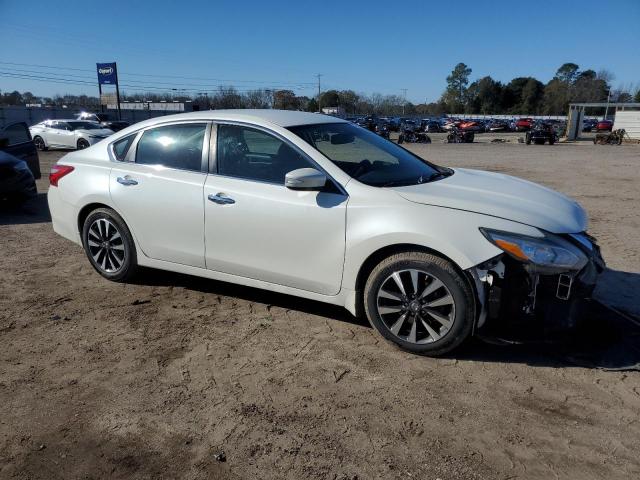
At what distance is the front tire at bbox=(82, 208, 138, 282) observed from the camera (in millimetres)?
4824

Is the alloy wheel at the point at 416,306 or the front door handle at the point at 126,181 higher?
the front door handle at the point at 126,181

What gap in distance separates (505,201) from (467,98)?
151401mm

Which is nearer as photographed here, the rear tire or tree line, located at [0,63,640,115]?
the rear tire

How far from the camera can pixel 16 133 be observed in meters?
10.3

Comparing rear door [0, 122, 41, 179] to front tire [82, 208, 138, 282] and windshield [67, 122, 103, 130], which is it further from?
windshield [67, 122, 103, 130]

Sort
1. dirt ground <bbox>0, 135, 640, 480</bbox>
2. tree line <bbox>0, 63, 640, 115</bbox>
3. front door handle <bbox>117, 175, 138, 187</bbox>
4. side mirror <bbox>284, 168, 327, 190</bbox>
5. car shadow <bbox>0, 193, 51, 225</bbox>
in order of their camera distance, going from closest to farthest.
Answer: dirt ground <bbox>0, 135, 640, 480</bbox>, side mirror <bbox>284, 168, 327, 190</bbox>, front door handle <bbox>117, 175, 138, 187</bbox>, car shadow <bbox>0, 193, 51, 225</bbox>, tree line <bbox>0, 63, 640, 115</bbox>

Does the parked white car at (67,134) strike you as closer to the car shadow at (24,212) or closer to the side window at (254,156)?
the car shadow at (24,212)

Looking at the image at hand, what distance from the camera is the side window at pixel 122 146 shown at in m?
4.86

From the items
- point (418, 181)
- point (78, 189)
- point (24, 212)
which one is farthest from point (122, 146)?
point (24, 212)

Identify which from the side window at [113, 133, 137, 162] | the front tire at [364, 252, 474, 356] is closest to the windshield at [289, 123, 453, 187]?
the front tire at [364, 252, 474, 356]

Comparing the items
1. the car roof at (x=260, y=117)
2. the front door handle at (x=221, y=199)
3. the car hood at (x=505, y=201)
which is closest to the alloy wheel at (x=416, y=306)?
the car hood at (x=505, y=201)

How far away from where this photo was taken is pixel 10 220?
27.1 ft

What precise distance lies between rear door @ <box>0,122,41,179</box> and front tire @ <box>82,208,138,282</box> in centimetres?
614

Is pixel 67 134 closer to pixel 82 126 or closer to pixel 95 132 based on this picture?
pixel 82 126
